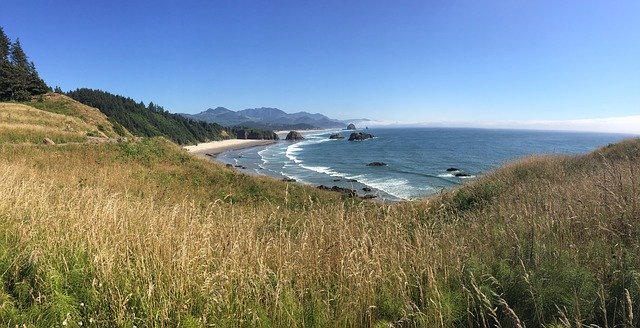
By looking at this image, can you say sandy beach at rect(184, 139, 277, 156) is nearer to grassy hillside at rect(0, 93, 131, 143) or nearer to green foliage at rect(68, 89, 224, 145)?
green foliage at rect(68, 89, 224, 145)

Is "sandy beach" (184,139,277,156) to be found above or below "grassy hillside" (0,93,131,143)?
below

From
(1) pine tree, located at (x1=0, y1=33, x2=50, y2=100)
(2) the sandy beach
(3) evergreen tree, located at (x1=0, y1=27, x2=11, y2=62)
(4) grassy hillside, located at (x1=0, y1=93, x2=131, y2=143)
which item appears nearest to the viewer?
(4) grassy hillside, located at (x1=0, y1=93, x2=131, y2=143)

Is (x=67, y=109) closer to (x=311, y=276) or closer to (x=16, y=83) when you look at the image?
(x=16, y=83)

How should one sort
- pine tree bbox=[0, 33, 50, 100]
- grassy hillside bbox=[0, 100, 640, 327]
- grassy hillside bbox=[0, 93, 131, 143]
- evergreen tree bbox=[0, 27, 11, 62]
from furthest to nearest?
evergreen tree bbox=[0, 27, 11, 62] < pine tree bbox=[0, 33, 50, 100] < grassy hillside bbox=[0, 93, 131, 143] < grassy hillside bbox=[0, 100, 640, 327]

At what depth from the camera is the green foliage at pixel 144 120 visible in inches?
4442

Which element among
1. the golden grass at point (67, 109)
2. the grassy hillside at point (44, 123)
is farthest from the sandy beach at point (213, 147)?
the grassy hillside at point (44, 123)

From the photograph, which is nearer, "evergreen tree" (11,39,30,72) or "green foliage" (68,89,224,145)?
"evergreen tree" (11,39,30,72)

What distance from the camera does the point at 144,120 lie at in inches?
4993

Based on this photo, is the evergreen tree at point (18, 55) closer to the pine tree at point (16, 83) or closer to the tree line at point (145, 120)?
the pine tree at point (16, 83)

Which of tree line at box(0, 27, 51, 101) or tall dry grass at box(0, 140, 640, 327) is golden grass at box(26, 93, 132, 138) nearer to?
tree line at box(0, 27, 51, 101)

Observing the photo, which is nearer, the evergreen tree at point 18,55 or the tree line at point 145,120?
the evergreen tree at point 18,55

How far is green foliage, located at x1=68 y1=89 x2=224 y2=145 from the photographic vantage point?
11283 centimetres

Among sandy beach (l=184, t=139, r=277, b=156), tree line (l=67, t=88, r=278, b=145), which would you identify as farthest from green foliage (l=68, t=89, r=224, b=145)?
sandy beach (l=184, t=139, r=277, b=156)

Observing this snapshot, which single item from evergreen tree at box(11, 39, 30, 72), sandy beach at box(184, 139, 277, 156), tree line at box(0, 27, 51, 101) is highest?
evergreen tree at box(11, 39, 30, 72)
